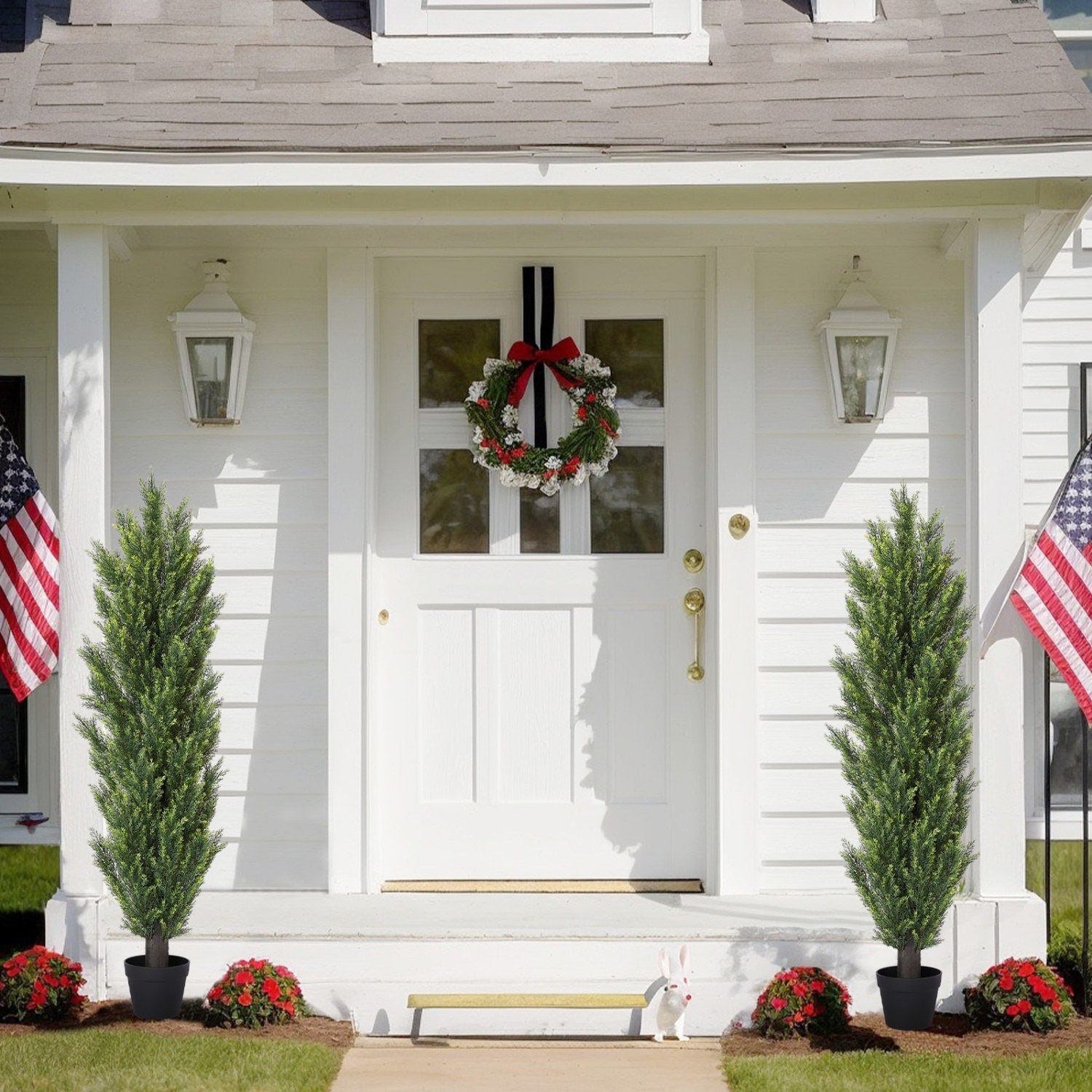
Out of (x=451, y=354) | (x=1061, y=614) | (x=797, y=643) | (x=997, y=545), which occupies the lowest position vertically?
(x=797, y=643)

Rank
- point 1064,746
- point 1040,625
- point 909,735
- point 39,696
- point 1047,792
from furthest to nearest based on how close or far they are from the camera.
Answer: point 1064,746 < point 39,696 < point 1047,792 < point 1040,625 < point 909,735

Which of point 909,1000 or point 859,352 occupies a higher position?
point 859,352

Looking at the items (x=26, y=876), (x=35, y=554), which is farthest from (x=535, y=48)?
(x=26, y=876)

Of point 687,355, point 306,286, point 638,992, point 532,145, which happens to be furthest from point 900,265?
point 638,992

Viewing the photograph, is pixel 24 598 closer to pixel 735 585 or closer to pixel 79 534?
pixel 79 534

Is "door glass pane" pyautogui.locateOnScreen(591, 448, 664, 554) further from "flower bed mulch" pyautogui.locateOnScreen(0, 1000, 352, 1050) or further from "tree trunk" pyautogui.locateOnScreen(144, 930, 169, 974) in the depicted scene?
"tree trunk" pyautogui.locateOnScreen(144, 930, 169, 974)

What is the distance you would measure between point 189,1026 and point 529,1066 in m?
1.09

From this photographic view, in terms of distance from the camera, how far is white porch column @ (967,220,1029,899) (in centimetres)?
462

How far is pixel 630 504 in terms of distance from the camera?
17.8 ft

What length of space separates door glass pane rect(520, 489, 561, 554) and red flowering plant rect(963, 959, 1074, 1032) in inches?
84.4

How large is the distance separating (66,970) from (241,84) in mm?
2987

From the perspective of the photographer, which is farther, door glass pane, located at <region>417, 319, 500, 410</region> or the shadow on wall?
door glass pane, located at <region>417, 319, 500, 410</region>

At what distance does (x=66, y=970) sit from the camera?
451 centimetres

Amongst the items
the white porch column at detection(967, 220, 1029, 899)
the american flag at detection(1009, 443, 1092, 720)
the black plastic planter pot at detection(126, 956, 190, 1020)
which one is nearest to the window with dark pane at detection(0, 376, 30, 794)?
the black plastic planter pot at detection(126, 956, 190, 1020)
